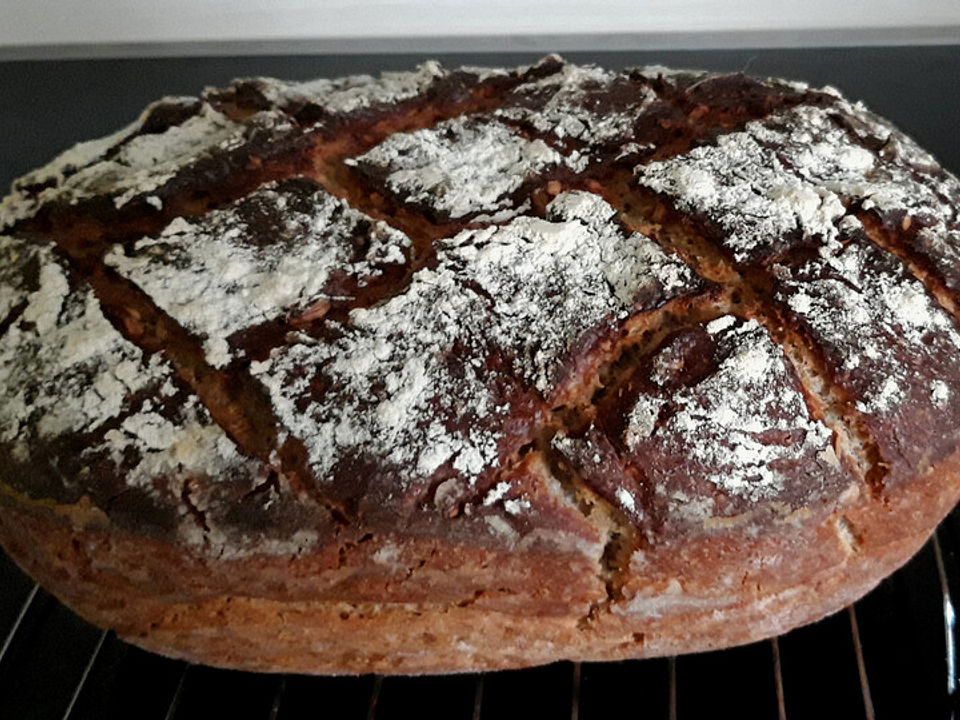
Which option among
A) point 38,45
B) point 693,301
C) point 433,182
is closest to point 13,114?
point 38,45

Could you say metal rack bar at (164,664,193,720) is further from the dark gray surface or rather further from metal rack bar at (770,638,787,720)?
the dark gray surface

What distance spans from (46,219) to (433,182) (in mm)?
575

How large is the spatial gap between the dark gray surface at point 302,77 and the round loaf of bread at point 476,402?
3.54 feet

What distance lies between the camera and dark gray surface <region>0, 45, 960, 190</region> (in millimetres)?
2281

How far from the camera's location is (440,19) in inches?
94.6

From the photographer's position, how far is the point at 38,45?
7.95ft

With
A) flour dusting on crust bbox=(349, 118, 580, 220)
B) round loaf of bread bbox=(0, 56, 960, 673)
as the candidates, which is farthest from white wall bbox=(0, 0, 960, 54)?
round loaf of bread bbox=(0, 56, 960, 673)

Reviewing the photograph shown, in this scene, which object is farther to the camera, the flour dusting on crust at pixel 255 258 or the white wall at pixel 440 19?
the white wall at pixel 440 19

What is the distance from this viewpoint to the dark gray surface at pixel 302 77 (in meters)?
2.28

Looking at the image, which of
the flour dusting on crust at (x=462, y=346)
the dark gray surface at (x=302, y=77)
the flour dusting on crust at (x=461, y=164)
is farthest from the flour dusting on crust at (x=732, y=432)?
the dark gray surface at (x=302, y=77)

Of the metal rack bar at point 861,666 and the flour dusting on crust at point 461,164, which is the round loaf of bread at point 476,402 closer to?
the flour dusting on crust at point 461,164

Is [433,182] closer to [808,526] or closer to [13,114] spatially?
[808,526]

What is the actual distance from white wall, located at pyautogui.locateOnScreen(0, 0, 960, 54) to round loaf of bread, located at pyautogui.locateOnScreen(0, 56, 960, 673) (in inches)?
46.7

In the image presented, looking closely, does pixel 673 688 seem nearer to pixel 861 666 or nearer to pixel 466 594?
pixel 861 666
